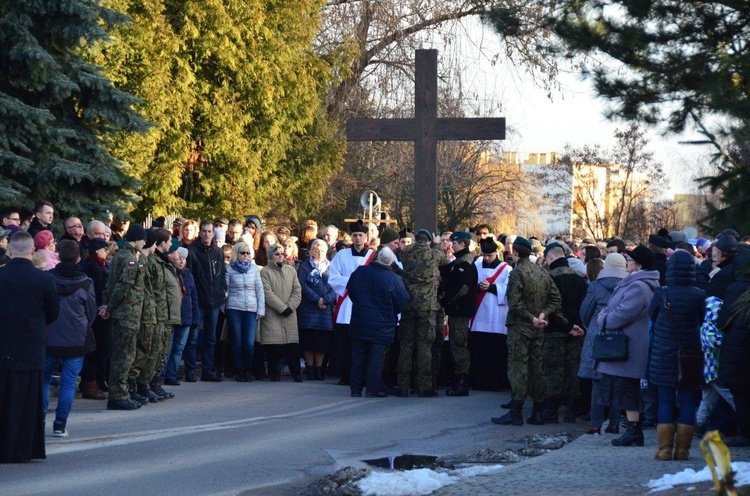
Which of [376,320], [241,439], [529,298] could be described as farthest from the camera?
[376,320]

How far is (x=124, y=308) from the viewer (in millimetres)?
14773

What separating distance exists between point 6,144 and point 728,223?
1406cm

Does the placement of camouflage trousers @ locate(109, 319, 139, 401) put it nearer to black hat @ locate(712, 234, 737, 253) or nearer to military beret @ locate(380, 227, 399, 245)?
military beret @ locate(380, 227, 399, 245)

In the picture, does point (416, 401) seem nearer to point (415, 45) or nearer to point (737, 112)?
point (737, 112)

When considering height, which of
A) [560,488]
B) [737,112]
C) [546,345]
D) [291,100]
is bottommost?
[560,488]

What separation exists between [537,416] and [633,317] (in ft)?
10.2

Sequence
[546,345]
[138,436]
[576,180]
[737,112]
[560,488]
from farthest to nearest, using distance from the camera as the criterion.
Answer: [576,180] → [546,345] → [138,436] → [560,488] → [737,112]

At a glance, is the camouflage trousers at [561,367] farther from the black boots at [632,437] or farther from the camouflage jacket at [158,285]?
the camouflage jacket at [158,285]

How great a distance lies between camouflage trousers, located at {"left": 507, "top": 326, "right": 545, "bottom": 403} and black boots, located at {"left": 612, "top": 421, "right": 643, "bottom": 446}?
2.65 m

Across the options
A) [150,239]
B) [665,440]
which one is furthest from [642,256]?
[150,239]

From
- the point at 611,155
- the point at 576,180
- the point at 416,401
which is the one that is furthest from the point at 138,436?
the point at 576,180

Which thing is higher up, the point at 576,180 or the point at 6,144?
the point at 576,180

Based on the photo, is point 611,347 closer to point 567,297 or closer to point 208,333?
point 567,297

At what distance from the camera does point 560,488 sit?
30.4ft
